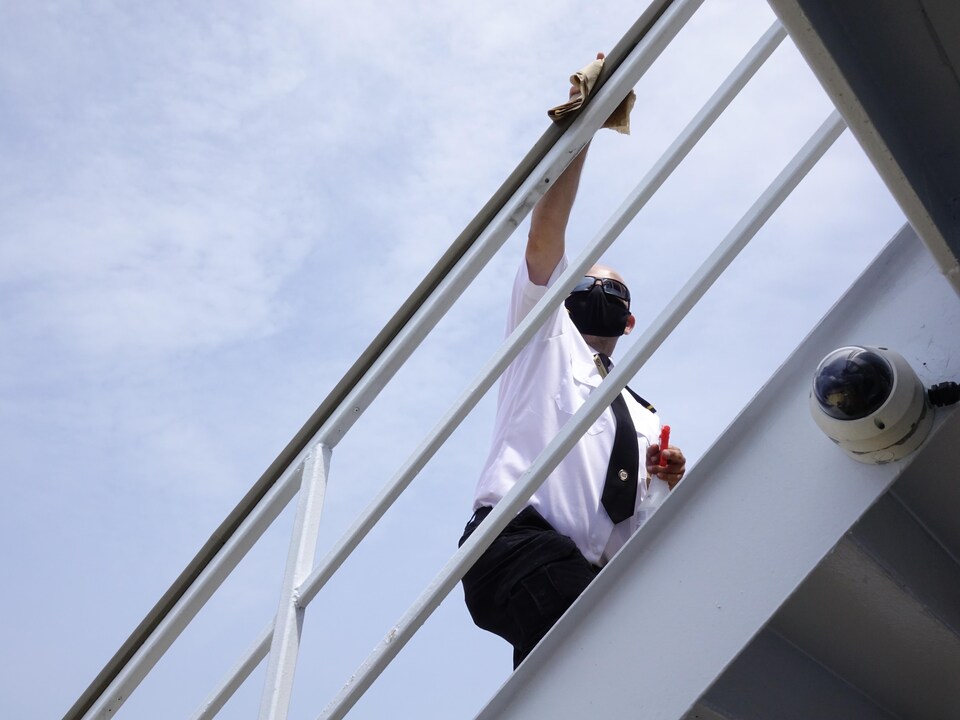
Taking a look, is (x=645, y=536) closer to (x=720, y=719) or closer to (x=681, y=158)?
(x=720, y=719)

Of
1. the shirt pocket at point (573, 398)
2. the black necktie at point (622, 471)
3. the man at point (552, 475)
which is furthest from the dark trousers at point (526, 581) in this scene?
the shirt pocket at point (573, 398)

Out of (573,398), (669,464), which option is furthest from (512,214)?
(669,464)

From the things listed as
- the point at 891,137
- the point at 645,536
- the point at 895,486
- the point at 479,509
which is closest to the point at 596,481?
the point at 479,509

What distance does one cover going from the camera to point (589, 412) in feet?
6.09

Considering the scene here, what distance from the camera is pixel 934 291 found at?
1.64 metres

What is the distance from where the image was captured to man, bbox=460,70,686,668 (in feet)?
8.20

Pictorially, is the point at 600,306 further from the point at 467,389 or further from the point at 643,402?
the point at 467,389

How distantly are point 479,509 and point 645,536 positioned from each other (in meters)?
0.94

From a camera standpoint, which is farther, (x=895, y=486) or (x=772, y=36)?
(x=772, y=36)

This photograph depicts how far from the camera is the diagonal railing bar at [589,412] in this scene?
71.3 inches

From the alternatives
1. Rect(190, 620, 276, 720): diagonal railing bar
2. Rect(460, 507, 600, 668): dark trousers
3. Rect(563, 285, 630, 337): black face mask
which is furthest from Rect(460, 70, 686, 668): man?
Rect(190, 620, 276, 720): diagonal railing bar

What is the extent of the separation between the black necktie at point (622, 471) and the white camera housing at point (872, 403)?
1116 mm

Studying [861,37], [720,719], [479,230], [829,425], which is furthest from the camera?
[479,230]

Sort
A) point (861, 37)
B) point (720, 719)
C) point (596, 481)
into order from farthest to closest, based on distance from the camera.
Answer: point (596, 481)
point (720, 719)
point (861, 37)
